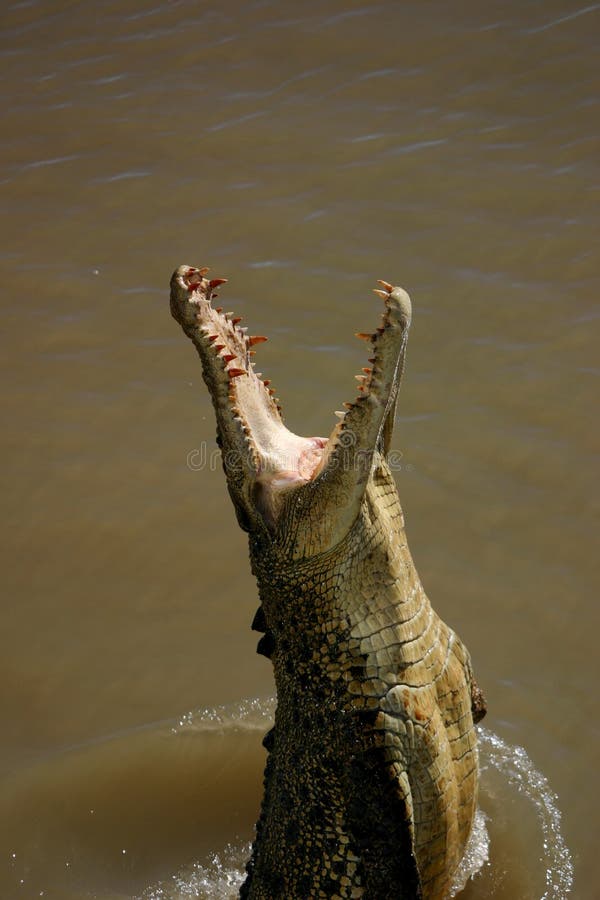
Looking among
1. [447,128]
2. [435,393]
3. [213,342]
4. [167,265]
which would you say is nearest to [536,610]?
[435,393]

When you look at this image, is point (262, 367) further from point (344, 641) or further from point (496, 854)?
point (344, 641)

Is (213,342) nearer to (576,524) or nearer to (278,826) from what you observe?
(278,826)

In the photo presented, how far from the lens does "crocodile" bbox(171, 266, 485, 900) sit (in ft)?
8.51

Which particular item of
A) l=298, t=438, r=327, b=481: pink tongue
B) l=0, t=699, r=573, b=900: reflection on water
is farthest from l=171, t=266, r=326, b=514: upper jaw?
l=0, t=699, r=573, b=900: reflection on water

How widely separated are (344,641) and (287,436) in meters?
0.60

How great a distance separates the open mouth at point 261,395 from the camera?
8.15ft

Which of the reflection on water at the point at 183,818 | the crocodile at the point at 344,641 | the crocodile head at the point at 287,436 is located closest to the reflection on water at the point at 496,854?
the reflection on water at the point at 183,818

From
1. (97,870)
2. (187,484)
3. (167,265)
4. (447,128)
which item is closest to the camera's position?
(97,870)

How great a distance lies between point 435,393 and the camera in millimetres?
5129

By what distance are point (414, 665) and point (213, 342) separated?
1.01 meters

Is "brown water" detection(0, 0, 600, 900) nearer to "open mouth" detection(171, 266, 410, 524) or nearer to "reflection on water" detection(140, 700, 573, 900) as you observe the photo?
"reflection on water" detection(140, 700, 573, 900)

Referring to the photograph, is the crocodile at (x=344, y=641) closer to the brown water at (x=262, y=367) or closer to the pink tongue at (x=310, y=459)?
the pink tongue at (x=310, y=459)

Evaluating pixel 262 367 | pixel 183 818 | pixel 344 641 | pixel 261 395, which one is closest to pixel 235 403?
pixel 261 395

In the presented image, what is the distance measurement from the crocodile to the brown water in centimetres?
88
